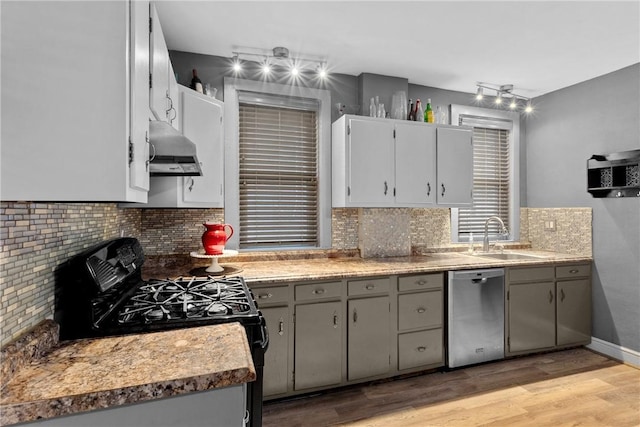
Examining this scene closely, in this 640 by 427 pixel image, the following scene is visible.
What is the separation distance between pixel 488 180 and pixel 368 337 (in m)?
2.53

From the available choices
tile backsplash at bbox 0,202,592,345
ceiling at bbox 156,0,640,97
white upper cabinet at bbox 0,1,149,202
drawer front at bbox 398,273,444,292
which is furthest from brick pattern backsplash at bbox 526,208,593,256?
white upper cabinet at bbox 0,1,149,202

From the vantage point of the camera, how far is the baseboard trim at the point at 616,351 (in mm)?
3059

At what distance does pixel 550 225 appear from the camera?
12.4 ft

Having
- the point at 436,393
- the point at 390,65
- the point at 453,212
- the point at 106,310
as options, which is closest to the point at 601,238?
the point at 453,212

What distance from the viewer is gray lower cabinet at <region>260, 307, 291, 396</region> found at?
2.40 metres

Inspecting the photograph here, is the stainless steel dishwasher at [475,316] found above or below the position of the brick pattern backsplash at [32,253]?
below

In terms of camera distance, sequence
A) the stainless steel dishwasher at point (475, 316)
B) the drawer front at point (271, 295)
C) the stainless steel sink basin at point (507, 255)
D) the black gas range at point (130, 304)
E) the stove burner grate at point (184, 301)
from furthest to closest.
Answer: the stainless steel sink basin at point (507, 255), the stainless steel dishwasher at point (475, 316), the drawer front at point (271, 295), the stove burner grate at point (184, 301), the black gas range at point (130, 304)

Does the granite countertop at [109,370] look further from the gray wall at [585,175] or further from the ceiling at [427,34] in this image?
the gray wall at [585,175]

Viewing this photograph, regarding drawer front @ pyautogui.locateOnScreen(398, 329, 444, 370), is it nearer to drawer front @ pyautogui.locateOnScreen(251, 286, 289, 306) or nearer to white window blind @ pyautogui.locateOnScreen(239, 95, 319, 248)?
drawer front @ pyautogui.locateOnScreen(251, 286, 289, 306)

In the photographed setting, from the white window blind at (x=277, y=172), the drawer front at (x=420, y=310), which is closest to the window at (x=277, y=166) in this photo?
the white window blind at (x=277, y=172)

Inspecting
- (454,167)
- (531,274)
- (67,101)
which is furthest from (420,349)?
(67,101)

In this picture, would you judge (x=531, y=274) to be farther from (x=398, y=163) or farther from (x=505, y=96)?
(x=505, y=96)

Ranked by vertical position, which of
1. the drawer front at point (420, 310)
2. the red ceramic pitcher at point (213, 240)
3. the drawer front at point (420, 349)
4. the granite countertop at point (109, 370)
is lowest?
the drawer front at point (420, 349)

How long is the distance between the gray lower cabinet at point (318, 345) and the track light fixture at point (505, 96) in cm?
276
